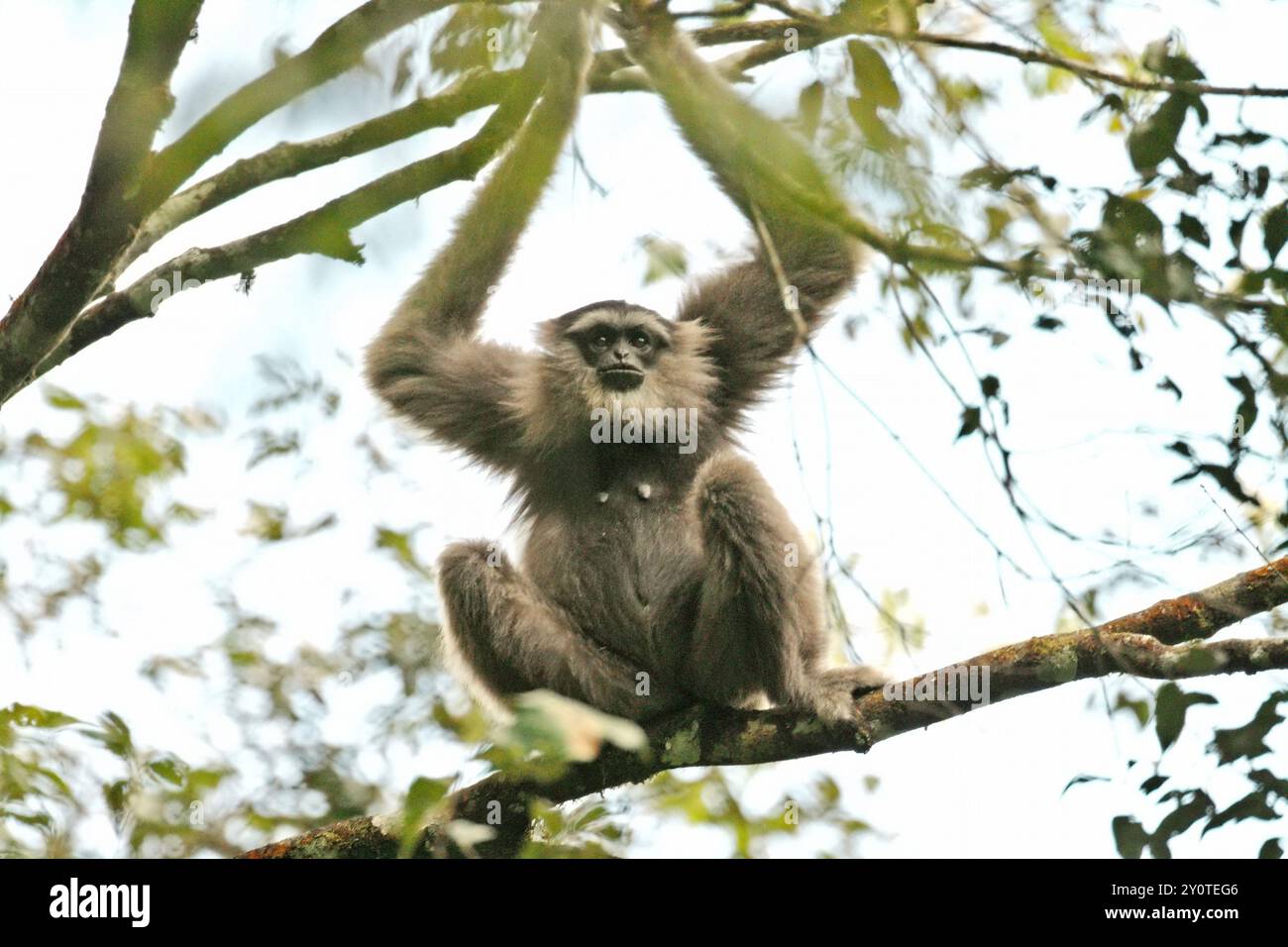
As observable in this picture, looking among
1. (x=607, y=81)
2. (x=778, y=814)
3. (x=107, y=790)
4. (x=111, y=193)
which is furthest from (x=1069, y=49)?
(x=107, y=790)

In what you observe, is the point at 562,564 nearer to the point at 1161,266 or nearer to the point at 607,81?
the point at 607,81

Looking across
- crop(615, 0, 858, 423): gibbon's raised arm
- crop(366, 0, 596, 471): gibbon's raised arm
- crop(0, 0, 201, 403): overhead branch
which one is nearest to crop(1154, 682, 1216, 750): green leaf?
crop(615, 0, 858, 423): gibbon's raised arm

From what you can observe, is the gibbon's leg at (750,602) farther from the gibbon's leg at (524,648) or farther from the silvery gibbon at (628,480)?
the gibbon's leg at (524,648)

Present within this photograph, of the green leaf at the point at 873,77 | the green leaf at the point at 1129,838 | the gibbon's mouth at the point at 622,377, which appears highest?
the gibbon's mouth at the point at 622,377

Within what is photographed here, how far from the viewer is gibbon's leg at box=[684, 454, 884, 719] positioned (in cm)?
770

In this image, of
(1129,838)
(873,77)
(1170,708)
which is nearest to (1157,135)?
(873,77)

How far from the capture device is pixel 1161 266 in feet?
13.8

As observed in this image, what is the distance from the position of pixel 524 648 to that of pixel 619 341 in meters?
2.46

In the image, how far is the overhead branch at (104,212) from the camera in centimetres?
355

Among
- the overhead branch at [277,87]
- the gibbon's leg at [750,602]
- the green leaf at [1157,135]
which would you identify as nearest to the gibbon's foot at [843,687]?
the gibbon's leg at [750,602]

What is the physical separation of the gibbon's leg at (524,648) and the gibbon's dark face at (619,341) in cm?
168

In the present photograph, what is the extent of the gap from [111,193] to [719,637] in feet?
14.5

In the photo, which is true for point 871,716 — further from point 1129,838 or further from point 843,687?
point 1129,838

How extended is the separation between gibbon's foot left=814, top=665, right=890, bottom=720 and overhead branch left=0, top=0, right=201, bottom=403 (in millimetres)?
4627
